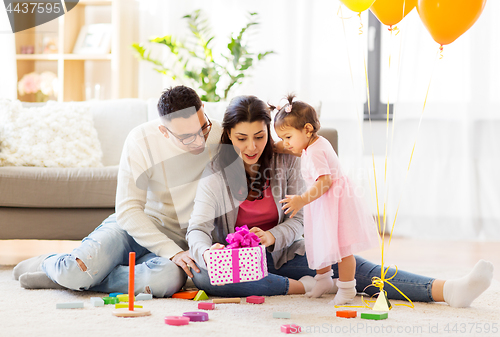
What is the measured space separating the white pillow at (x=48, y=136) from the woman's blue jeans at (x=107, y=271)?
836 millimetres

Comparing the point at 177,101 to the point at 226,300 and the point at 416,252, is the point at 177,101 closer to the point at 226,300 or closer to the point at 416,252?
the point at 226,300

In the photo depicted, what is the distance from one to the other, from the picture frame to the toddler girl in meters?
2.41

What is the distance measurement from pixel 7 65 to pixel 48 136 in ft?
4.95

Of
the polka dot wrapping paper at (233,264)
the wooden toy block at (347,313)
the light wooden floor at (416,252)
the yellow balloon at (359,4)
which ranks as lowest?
the light wooden floor at (416,252)

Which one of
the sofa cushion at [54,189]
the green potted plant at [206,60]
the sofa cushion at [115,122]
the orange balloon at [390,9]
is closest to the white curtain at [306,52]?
the green potted plant at [206,60]

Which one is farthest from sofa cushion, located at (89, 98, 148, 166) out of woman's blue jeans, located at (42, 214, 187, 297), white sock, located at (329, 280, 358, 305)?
white sock, located at (329, 280, 358, 305)

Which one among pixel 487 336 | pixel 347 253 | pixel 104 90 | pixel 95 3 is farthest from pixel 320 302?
pixel 95 3

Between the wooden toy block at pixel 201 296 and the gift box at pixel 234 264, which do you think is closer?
the gift box at pixel 234 264

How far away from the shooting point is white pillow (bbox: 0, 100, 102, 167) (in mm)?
2166

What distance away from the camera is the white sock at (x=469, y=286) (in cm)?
123

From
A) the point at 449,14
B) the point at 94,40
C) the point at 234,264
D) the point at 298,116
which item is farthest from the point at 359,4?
the point at 94,40

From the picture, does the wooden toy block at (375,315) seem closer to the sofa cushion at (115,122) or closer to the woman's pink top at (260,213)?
A: the woman's pink top at (260,213)

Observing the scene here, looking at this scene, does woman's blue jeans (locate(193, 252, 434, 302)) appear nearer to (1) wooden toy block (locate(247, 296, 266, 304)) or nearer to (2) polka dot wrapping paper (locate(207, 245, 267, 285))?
(1) wooden toy block (locate(247, 296, 266, 304))

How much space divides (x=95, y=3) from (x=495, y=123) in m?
2.97
